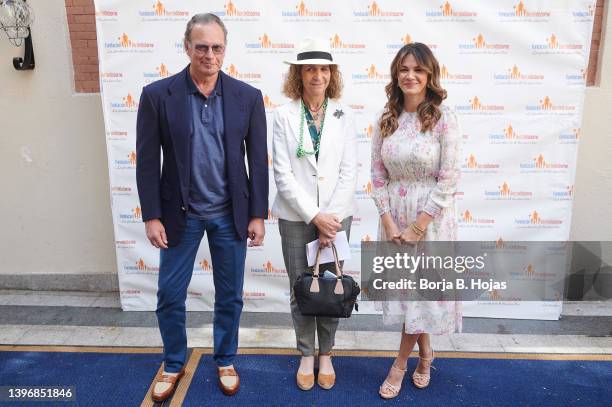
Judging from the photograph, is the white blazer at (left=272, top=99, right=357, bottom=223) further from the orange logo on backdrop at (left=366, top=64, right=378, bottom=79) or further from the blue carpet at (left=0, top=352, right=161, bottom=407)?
the blue carpet at (left=0, top=352, right=161, bottom=407)

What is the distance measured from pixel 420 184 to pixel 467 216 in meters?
1.42

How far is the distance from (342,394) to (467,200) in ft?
5.85

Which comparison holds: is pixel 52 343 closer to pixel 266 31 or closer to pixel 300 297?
pixel 300 297

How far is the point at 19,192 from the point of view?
4.11 m

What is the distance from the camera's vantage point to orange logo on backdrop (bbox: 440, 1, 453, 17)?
3473 mm

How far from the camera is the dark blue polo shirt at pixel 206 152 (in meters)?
2.48

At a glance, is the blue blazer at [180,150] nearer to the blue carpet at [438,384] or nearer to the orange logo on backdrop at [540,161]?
the blue carpet at [438,384]

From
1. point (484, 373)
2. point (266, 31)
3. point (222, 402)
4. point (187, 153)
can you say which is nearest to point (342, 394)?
point (222, 402)

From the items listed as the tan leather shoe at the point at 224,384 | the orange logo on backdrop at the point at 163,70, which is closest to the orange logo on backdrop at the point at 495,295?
the tan leather shoe at the point at 224,384

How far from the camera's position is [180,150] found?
7.97 ft

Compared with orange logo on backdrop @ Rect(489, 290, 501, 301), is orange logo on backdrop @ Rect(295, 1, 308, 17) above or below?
above

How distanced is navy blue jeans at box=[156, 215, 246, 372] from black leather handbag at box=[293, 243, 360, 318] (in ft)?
1.25

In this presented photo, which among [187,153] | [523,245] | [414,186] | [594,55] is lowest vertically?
[523,245]

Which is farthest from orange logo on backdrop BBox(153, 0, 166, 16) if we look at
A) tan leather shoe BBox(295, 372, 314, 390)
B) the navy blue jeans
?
tan leather shoe BBox(295, 372, 314, 390)
